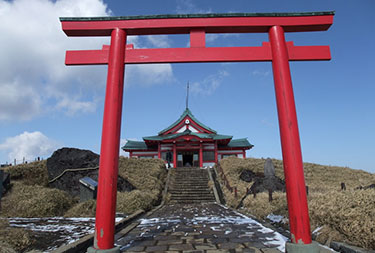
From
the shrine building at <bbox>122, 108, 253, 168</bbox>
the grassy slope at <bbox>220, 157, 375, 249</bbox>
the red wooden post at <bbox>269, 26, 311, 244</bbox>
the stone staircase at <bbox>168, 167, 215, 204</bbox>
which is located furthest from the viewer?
the shrine building at <bbox>122, 108, 253, 168</bbox>

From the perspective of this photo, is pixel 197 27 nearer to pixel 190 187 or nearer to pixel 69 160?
pixel 190 187

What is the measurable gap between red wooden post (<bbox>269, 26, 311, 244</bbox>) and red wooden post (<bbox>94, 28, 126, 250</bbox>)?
2692mm

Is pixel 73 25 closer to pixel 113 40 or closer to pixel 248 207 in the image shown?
pixel 113 40

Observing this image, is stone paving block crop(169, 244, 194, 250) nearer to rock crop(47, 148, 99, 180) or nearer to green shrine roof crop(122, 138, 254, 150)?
rock crop(47, 148, 99, 180)

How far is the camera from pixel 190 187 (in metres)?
14.7

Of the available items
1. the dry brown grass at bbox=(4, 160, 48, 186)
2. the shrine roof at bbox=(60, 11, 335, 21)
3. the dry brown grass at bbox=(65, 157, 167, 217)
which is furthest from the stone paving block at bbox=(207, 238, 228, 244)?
the dry brown grass at bbox=(4, 160, 48, 186)

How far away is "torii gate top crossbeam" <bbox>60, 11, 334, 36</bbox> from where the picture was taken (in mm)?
3953

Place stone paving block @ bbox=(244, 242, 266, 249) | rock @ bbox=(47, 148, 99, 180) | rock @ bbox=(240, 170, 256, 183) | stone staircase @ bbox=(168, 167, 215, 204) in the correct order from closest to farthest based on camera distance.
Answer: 1. stone paving block @ bbox=(244, 242, 266, 249)
2. stone staircase @ bbox=(168, 167, 215, 204)
3. rock @ bbox=(47, 148, 99, 180)
4. rock @ bbox=(240, 170, 256, 183)

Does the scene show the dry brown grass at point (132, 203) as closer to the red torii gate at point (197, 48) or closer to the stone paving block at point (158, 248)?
the stone paving block at point (158, 248)

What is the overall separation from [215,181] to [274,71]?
1289 cm

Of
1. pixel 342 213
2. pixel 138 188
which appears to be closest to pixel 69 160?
pixel 138 188

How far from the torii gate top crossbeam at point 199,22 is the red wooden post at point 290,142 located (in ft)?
0.82

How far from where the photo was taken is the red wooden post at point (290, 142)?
127 inches

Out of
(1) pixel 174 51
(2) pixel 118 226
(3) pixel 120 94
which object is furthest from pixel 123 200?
(1) pixel 174 51
